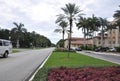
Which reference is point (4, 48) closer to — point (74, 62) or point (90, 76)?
point (74, 62)

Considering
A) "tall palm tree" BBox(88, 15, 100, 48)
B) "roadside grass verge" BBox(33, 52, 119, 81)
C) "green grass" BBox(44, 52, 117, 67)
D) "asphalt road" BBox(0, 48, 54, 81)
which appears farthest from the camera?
"tall palm tree" BBox(88, 15, 100, 48)

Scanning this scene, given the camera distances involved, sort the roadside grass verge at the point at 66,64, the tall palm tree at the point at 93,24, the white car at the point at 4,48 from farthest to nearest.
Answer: the tall palm tree at the point at 93,24, the white car at the point at 4,48, the roadside grass verge at the point at 66,64

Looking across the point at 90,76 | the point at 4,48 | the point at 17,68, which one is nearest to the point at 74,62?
the point at 17,68

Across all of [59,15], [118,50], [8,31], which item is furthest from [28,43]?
[59,15]

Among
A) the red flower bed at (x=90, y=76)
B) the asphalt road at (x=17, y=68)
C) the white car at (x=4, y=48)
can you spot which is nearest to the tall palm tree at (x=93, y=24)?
the white car at (x=4, y=48)

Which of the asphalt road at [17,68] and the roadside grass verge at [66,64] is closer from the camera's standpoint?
the roadside grass verge at [66,64]

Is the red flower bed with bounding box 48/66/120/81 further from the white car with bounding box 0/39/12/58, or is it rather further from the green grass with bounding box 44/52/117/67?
the white car with bounding box 0/39/12/58

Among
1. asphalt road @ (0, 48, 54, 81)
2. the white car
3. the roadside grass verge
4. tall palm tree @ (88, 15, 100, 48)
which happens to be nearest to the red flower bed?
the roadside grass verge

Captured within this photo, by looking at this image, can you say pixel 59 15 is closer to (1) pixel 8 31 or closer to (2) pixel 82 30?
(2) pixel 82 30

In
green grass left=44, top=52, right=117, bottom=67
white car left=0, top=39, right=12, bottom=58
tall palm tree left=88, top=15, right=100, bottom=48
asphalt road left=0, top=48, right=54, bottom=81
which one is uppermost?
tall palm tree left=88, top=15, right=100, bottom=48

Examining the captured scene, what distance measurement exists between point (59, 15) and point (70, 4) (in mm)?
2284

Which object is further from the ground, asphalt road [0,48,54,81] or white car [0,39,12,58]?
white car [0,39,12,58]

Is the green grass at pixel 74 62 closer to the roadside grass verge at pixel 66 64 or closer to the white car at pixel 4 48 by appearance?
the roadside grass verge at pixel 66 64

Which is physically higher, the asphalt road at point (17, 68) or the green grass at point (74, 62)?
the green grass at point (74, 62)
